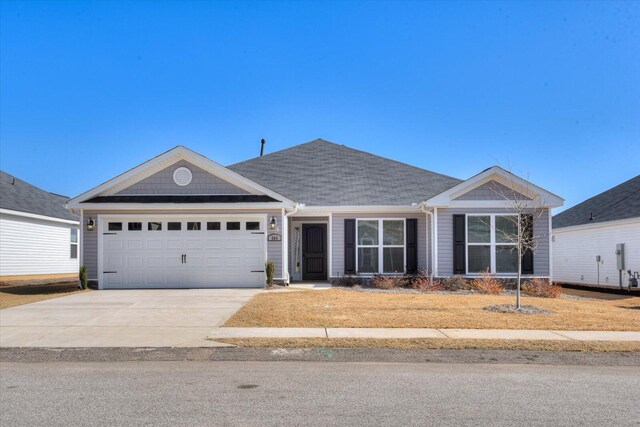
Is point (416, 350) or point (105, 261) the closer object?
point (416, 350)

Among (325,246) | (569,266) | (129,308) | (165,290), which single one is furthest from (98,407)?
(569,266)

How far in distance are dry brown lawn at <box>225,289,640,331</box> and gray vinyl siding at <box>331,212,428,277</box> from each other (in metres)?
3.73

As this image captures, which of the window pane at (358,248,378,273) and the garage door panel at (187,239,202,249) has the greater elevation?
the garage door panel at (187,239,202,249)

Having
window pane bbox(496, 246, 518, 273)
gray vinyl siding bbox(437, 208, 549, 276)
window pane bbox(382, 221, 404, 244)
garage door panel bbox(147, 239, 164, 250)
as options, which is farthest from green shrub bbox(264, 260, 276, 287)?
window pane bbox(496, 246, 518, 273)

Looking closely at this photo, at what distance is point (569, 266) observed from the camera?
24922 mm

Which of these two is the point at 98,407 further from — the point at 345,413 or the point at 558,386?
the point at 558,386

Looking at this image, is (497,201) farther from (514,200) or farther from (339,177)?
(339,177)

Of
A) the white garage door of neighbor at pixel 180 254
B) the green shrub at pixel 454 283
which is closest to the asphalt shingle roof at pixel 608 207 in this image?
the green shrub at pixel 454 283

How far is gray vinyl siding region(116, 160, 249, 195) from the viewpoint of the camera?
1727cm

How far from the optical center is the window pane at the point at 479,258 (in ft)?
57.2

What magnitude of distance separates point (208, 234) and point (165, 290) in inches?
89.3

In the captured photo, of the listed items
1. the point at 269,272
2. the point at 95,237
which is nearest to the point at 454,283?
the point at 269,272

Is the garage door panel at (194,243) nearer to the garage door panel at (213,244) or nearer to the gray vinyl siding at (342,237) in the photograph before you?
the garage door panel at (213,244)

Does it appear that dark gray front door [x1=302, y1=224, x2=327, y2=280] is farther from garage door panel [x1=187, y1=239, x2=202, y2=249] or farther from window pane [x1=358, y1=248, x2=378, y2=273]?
garage door panel [x1=187, y1=239, x2=202, y2=249]
